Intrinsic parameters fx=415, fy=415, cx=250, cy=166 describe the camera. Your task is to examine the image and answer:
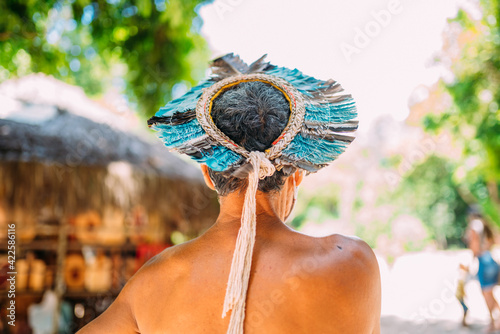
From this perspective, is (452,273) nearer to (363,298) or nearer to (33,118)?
(33,118)

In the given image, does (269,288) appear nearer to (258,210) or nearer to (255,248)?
(255,248)

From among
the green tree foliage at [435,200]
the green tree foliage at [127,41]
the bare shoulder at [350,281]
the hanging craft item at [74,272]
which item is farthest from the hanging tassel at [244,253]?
the green tree foliage at [435,200]

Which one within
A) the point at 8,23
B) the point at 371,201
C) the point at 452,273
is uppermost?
the point at 8,23

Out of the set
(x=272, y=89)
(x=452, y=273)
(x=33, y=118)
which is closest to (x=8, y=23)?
(x=33, y=118)

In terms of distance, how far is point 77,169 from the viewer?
17.6ft

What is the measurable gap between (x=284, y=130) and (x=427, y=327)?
8066 mm

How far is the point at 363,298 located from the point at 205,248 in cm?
50

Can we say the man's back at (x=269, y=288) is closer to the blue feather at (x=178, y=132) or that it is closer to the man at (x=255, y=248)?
the man at (x=255, y=248)

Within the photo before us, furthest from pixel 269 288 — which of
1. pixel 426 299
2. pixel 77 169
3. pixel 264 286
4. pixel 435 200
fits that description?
pixel 435 200

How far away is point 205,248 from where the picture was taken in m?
1.30

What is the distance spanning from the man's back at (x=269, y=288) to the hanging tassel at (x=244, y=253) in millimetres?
37

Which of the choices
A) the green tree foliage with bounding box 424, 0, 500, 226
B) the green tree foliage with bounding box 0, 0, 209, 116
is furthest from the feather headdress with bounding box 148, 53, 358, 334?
the green tree foliage with bounding box 424, 0, 500, 226

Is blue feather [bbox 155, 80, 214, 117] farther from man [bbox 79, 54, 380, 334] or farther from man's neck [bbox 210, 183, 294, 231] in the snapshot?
man's neck [bbox 210, 183, 294, 231]

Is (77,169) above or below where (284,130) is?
above
